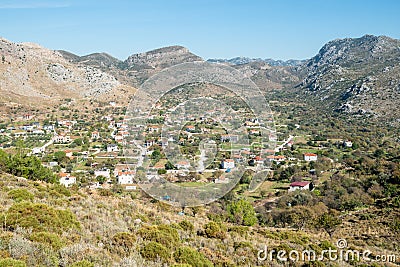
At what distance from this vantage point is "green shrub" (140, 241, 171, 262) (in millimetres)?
4908

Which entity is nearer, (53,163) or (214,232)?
(214,232)

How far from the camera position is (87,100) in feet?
210

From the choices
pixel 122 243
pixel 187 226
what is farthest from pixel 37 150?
pixel 122 243

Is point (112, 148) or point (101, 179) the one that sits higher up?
point (112, 148)

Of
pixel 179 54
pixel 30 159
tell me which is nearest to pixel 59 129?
pixel 30 159

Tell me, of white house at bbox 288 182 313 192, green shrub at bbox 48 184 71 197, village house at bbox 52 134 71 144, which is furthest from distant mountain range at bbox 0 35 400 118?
green shrub at bbox 48 184 71 197

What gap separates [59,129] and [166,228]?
4386 cm

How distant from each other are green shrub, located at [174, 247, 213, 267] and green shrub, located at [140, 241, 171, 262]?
0.14m

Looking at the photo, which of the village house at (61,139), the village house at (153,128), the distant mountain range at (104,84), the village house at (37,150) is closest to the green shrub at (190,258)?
the village house at (153,128)

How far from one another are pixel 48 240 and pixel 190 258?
6.55 ft

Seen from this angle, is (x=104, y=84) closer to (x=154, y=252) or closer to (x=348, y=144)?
(x=348, y=144)

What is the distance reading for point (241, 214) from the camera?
16.5 meters

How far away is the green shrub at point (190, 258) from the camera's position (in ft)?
16.5

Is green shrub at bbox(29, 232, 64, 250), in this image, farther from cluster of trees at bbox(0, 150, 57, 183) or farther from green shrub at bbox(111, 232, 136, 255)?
cluster of trees at bbox(0, 150, 57, 183)
